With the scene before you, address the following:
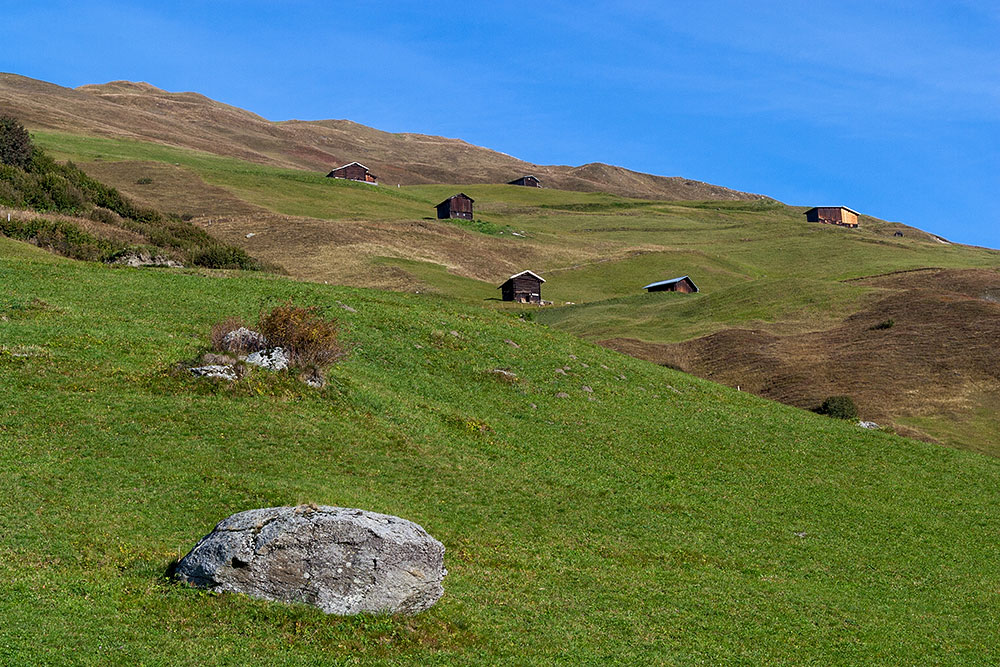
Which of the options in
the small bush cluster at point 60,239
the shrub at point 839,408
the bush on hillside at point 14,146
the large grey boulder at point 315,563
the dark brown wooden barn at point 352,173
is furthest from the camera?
the dark brown wooden barn at point 352,173

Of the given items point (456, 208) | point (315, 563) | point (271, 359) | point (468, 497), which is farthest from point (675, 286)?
point (315, 563)

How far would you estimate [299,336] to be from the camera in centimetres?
3575

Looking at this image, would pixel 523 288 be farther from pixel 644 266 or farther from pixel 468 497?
pixel 468 497

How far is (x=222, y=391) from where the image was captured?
3316 centimetres

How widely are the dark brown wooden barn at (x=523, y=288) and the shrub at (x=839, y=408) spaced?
46.5 metres

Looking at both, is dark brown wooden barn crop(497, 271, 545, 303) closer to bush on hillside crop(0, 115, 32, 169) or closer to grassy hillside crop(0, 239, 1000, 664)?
bush on hillside crop(0, 115, 32, 169)

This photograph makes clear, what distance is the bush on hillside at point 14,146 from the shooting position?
83.4m

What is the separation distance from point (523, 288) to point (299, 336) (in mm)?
71906

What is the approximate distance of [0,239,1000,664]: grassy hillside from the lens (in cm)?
1878

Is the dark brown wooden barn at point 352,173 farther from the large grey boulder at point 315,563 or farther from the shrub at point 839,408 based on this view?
the large grey boulder at point 315,563

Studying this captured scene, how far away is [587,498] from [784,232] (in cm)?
15497

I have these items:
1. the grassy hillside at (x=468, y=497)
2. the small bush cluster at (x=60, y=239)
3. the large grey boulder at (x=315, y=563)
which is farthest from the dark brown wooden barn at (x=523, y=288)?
the large grey boulder at (x=315, y=563)

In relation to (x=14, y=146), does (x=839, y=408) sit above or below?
below

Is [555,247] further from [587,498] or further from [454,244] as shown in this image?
[587,498]
